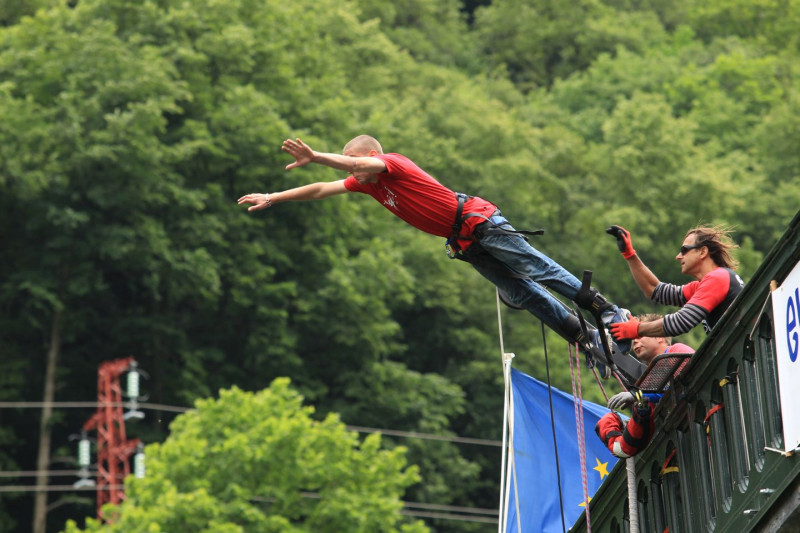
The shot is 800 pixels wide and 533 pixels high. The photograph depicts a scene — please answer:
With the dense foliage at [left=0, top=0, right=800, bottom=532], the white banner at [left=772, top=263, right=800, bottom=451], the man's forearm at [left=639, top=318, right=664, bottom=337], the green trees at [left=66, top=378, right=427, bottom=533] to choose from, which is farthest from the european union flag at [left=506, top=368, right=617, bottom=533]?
the dense foliage at [left=0, top=0, right=800, bottom=532]

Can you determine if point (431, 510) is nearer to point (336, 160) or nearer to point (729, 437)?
point (336, 160)

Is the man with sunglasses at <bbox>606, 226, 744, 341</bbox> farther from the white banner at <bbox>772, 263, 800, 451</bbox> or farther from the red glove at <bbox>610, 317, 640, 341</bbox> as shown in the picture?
the white banner at <bbox>772, 263, 800, 451</bbox>

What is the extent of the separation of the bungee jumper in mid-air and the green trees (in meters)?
23.0

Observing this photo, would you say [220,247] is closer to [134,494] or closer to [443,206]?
[134,494]

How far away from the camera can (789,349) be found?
7137 mm

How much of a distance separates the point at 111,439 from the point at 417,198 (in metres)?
32.8

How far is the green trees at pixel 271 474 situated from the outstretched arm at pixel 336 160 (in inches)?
932

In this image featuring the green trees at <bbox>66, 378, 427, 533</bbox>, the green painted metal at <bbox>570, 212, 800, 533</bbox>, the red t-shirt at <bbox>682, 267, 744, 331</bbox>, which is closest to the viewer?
the green painted metal at <bbox>570, 212, 800, 533</bbox>

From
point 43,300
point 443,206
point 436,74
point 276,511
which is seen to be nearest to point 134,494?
point 276,511

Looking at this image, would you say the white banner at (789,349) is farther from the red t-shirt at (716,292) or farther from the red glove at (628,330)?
the red glove at (628,330)

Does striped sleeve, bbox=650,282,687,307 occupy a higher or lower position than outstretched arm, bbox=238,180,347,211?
lower

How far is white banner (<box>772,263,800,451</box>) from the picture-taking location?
7023 mm

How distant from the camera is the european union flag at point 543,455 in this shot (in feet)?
39.2

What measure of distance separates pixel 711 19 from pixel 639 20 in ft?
11.9
